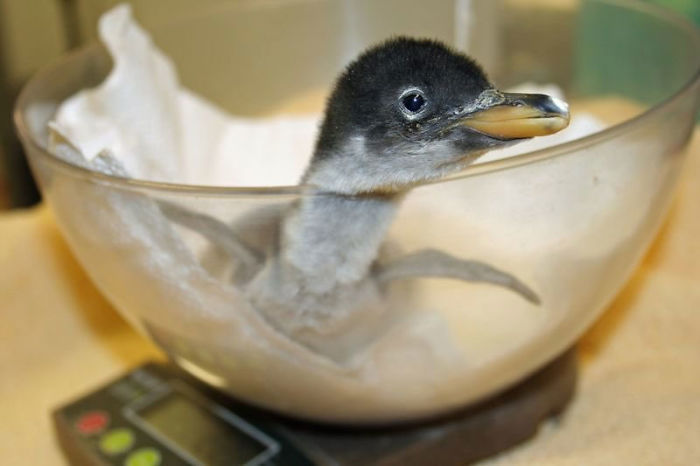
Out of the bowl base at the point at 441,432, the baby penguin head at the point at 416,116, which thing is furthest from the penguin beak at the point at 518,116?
the bowl base at the point at 441,432

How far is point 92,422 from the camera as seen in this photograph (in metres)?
0.54

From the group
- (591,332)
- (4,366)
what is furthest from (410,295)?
(4,366)

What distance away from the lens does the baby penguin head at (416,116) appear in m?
0.38

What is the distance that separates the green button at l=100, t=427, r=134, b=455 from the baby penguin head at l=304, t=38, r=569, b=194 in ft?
0.67

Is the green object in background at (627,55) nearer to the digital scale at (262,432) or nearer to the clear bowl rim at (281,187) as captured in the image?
the clear bowl rim at (281,187)

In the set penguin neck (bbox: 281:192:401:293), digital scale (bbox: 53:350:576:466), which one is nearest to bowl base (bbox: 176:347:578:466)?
digital scale (bbox: 53:350:576:466)

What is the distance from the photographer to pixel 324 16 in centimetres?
77

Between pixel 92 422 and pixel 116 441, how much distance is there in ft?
0.09

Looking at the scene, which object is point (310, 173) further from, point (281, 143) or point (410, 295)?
point (281, 143)

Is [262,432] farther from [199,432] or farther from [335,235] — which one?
[335,235]

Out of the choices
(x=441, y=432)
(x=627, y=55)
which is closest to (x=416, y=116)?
(x=441, y=432)

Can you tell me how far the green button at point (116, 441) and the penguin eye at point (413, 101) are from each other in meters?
0.26

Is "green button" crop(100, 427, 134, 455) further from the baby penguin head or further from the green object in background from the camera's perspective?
the green object in background

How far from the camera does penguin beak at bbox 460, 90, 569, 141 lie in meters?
0.37
